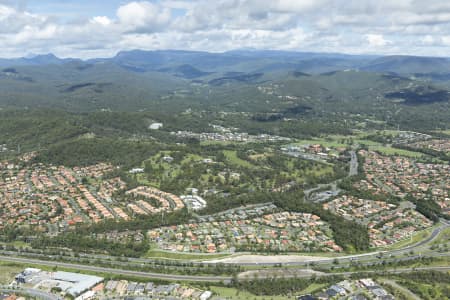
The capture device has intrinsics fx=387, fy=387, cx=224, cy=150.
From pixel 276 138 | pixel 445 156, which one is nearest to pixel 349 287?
pixel 445 156

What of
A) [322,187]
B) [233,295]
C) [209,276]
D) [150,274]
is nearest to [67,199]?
[150,274]

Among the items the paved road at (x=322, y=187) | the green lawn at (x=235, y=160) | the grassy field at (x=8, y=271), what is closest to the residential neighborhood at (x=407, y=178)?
the paved road at (x=322, y=187)

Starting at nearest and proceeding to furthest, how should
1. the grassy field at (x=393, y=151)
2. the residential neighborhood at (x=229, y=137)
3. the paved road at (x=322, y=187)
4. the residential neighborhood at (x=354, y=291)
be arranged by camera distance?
the residential neighborhood at (x=354, y=291), the paved road at (x=322, y=187), the grassy field at (x=393, y=151), the residential neighborhood at (x=229, y=137)

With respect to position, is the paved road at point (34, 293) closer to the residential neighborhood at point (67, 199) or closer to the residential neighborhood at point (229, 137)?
the residential neighborhood at point (67, 199)

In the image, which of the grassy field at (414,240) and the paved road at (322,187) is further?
the paved road at (322,187)

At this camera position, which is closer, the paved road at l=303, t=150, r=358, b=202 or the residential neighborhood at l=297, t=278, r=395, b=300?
the residential neighborhood at l=297, t=278, r=395, b=300

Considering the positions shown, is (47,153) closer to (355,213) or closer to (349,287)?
(355,213)

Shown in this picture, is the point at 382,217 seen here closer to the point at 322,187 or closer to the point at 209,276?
the point at 322,187

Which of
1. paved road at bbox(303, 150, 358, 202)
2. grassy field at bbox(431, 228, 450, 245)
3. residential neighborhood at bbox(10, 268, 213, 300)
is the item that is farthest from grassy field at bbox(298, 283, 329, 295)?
paved road at bbox(303, 150, 358, 202)

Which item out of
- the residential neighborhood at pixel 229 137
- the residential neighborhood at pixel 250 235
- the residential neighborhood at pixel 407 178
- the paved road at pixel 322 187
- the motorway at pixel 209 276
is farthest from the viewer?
the residential neighborhood at pixel 229 137

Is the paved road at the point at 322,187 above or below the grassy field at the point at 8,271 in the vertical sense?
below

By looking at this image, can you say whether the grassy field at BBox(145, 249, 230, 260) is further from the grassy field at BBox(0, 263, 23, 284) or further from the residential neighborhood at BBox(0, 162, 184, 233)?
the grassy field at BBox(0, 263, 23, 284)
